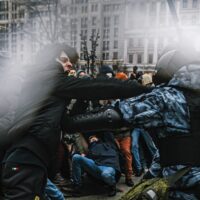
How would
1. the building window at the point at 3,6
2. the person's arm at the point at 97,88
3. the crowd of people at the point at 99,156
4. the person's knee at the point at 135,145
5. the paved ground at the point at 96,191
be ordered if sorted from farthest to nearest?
the building window at the point at 3,6 → the person's knee at the point at 135,145 → the crowd of people at the point at 99,156 → the paved ground at the point at 96,191 → the person's arm at the point at 97,88

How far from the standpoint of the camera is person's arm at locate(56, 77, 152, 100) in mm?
2325

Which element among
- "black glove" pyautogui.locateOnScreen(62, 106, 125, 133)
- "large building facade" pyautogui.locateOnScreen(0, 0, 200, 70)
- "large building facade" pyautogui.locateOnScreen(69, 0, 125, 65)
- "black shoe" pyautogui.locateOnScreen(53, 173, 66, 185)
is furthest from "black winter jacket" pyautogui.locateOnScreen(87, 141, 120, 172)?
"black glove" pyautogui.locateOnScreen(62, 106, 125, 133)

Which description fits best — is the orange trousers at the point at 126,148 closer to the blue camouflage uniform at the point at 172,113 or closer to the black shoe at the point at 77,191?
the black shoe at the point at 77,191

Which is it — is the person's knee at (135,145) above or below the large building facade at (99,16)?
below

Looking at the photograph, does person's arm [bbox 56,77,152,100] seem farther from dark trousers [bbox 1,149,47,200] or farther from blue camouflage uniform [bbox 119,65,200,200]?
dark trousers [bbox 1,149,47,200]

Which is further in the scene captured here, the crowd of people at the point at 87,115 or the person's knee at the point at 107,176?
the person's knee at the point at 107,176

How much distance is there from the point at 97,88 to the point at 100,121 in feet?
1.10

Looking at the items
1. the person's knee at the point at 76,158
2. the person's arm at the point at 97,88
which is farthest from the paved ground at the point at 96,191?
the person's arm at the point at 97,88

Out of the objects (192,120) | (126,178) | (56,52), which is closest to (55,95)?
(56,52)

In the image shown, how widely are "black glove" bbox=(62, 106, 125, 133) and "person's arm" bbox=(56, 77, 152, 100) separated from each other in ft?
0.56

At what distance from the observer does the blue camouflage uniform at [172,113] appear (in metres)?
2.07

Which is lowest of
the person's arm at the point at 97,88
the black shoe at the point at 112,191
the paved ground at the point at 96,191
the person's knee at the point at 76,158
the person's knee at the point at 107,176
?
the paved ground at the point at 96,191

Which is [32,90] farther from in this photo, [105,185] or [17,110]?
[105,185]

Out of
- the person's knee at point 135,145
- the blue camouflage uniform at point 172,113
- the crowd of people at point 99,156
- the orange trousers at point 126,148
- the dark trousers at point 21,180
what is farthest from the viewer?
the person's knee at point 135,145
